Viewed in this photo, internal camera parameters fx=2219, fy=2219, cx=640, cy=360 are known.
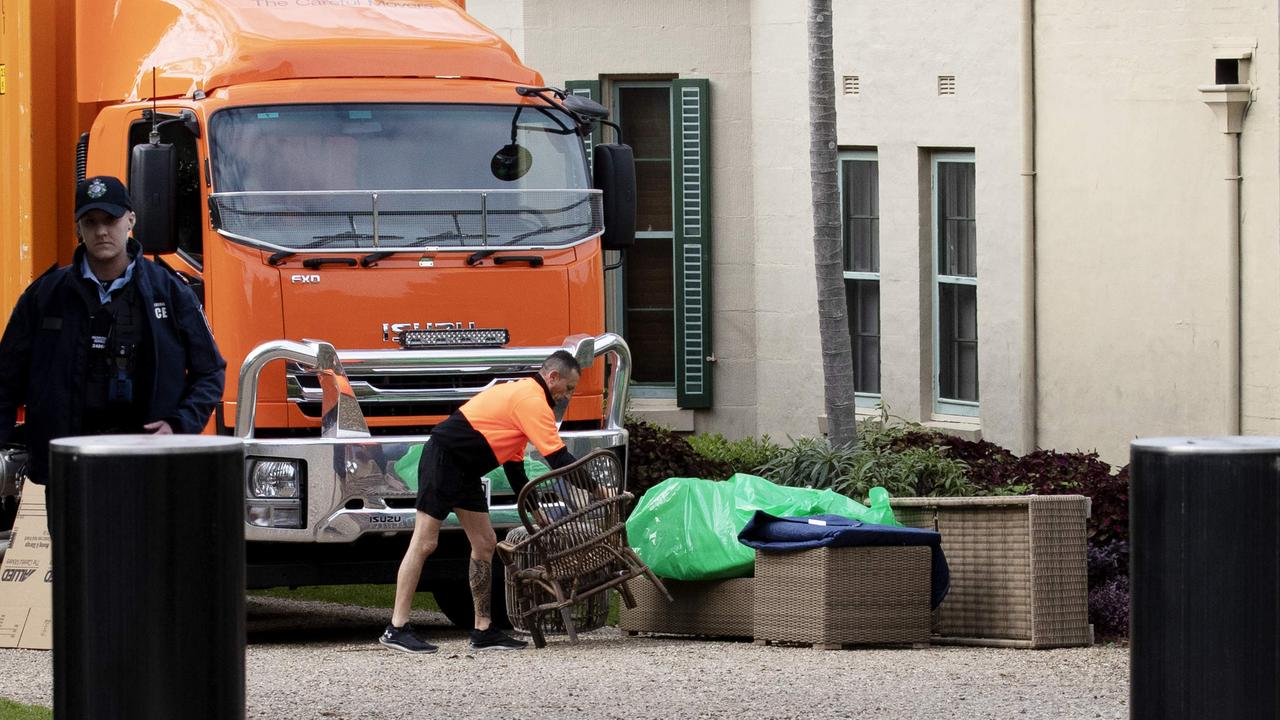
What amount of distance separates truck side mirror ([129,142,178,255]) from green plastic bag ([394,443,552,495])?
4.75ft

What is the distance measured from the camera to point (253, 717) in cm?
809

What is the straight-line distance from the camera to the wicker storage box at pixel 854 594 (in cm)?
981

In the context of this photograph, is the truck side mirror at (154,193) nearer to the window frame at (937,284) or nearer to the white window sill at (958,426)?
the white window sill at (958,426)

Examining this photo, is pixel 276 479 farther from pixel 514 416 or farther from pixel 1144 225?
pixel 1144 225

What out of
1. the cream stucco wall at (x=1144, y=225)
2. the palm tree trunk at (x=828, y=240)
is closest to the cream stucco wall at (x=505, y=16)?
the palm tree trunk at (x=828, y=240)

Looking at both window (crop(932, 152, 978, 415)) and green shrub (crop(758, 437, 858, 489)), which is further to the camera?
window (crop(932, 152, 978, 415))

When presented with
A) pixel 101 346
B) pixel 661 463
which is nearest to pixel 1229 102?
pixel 661 463

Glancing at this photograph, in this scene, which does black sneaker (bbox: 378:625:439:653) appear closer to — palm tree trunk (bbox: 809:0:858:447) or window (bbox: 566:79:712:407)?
palm tree trunk (bbox: 809:0:858:447)

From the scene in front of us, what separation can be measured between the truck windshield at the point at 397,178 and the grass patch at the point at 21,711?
252 centimetres

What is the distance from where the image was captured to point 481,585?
32.9ft

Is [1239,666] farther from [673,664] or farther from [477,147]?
[477,147]

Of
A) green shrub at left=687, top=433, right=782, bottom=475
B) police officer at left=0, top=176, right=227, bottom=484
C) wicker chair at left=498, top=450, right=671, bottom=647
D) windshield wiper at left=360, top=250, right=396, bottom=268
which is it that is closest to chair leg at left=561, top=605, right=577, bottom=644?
wicker chair at left=498, top=450, right=671, bottom=647

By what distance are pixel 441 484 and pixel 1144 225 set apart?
189 inches

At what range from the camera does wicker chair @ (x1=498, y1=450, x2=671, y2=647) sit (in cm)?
1002
